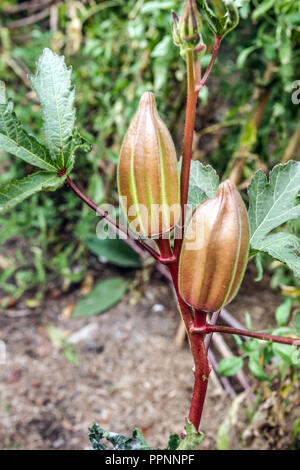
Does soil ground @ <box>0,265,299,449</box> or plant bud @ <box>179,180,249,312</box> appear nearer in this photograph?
plant bud @ <box>179,180,249,312</box>

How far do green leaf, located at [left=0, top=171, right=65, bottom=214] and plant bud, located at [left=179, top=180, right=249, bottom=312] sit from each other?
0.49 feet

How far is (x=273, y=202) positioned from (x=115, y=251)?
1035 millimetres

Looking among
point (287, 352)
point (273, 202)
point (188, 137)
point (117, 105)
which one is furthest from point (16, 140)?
point (117, 105)

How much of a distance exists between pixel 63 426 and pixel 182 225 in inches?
31.9

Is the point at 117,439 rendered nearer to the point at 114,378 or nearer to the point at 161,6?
the point at 114,378

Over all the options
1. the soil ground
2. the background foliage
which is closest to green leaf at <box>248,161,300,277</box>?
the soil ground

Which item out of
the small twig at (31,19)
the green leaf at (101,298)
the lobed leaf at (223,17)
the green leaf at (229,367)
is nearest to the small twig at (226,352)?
the green leaf at (229,367)

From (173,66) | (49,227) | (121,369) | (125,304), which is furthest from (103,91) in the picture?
(121,369)

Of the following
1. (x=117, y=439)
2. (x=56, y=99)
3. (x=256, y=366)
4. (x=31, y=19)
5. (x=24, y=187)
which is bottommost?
(x=117, y=439)

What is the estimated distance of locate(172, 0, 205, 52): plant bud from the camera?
411mm

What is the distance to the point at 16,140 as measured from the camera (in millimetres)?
488

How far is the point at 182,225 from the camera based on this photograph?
1.59ft

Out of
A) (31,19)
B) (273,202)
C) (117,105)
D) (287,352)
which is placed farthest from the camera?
(31,19)

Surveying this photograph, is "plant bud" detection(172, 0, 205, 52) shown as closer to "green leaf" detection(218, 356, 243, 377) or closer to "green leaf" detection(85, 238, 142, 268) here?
"green leaf" detection(218, 356, 243, 377)
